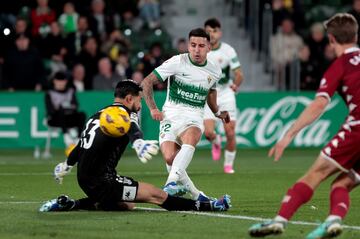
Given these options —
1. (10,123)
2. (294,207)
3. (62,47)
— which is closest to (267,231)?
(294,207)

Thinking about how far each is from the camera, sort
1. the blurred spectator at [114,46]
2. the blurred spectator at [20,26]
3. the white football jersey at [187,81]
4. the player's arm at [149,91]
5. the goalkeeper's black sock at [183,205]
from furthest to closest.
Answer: the blurred spectator at [114,46] < the blurred spectator at [20,26] < the white football jersey at [187,81] < the player's arm at [149,91] < the goalkeeper's black sock at [183,205]

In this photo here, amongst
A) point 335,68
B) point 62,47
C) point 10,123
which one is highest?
point 335,68

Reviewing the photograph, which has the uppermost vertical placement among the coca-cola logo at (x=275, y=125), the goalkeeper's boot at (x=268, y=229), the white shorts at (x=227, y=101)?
the goalkeeper's boot at (x=268, y=229)

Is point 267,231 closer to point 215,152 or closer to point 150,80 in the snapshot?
point 150,80

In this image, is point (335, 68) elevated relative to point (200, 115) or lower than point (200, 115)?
elevated

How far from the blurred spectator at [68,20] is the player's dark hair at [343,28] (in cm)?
1658

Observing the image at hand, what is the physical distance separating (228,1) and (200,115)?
48.4 ft

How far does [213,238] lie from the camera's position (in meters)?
9.52

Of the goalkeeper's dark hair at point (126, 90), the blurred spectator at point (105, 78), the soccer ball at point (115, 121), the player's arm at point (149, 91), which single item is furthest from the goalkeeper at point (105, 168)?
the blurred spectator at point (105, 78)

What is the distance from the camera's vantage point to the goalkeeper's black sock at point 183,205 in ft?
38.0

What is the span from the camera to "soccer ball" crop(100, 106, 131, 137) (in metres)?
10.6

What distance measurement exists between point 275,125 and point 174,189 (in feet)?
38.7

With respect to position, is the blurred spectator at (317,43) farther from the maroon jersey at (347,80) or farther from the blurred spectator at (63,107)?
the maroon jersey at (347,80)

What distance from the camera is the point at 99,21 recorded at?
2592 centimetres
